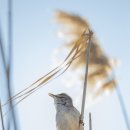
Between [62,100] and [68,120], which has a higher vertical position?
[62,100]

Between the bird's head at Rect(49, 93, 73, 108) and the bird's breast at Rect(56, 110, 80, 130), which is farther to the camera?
the bird's head at Rect(49, 93, 73, 108)

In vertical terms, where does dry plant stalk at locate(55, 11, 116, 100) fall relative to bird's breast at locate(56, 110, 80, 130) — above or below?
above

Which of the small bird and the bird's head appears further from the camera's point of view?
the bird's head

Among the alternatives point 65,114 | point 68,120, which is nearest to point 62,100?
point 65,114

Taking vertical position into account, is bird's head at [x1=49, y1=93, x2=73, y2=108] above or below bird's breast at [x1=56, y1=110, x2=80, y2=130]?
above

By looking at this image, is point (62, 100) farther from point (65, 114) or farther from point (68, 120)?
point (68, 120)

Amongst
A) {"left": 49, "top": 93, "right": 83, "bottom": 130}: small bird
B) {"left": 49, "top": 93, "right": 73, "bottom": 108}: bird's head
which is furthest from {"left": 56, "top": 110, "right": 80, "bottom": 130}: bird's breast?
{"left": 49, "top": 93, "right": 73, "bottom": 108}: bird's head

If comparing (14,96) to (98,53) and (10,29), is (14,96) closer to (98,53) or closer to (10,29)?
(10,29)

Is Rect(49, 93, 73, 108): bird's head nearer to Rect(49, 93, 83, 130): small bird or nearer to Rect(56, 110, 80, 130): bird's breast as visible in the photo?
Rect(49, 93, 83, 130): small bird
